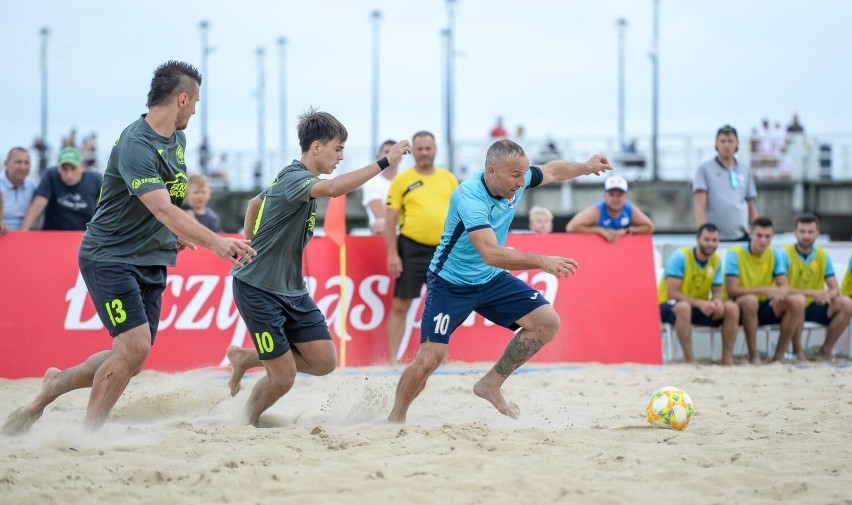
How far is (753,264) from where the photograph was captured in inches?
384

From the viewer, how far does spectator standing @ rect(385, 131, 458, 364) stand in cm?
885

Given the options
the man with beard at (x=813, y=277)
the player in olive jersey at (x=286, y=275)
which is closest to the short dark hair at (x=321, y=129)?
the player in olive jersey at (x=286, y=275)

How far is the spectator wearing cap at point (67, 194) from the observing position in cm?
920

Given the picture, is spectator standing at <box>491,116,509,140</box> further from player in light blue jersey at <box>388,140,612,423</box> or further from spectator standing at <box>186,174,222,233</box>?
player in light blue jersey at <box>388,140,612,423</box>

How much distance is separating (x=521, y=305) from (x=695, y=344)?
14.8 ft

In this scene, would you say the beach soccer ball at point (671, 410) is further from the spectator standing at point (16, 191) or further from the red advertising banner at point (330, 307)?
the spectator standing at point (16, 191)

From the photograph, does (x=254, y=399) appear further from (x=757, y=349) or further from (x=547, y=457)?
(x=757, y=349)

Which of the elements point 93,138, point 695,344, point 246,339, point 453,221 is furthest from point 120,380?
point 93,138

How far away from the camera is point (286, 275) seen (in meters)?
5.56

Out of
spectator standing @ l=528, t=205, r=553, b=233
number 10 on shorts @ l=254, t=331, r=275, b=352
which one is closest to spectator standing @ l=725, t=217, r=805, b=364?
spectator standing @ l=528, t=205, r=553, b=233

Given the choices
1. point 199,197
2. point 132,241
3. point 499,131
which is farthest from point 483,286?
point 499,131

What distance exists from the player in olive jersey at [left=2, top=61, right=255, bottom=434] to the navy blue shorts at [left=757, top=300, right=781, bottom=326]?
646 cm

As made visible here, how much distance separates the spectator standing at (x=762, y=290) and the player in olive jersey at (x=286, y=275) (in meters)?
5.27

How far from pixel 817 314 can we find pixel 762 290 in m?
0.81
